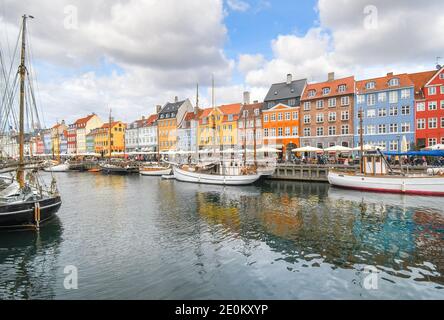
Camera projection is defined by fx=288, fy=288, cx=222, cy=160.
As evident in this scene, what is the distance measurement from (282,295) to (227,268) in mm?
2767

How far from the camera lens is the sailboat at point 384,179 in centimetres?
2900

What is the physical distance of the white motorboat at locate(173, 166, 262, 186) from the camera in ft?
130

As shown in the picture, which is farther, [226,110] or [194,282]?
[226,110]

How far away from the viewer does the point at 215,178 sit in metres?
41.9

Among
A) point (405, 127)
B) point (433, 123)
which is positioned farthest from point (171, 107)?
point (433, 123)

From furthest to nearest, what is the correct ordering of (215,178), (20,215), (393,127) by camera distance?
(393,127) < (215,178) < (20,215)

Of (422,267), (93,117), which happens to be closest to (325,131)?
(422,267)

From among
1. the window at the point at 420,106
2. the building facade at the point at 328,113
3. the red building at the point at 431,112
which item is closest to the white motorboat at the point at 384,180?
the red building at the point at 431,112

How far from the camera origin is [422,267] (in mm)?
11375

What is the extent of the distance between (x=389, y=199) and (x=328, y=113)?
31.2m

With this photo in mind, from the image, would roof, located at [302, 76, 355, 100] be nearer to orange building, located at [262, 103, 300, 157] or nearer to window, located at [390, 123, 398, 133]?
orange building, located at [262, 103, 300, 157]

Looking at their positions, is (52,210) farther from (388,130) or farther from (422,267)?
(388,130)

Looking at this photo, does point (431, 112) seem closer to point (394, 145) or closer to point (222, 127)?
point (394, 145)
